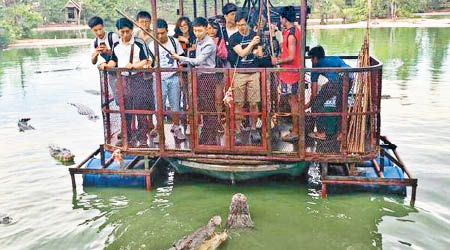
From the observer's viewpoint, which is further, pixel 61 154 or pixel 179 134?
pixel 61 154

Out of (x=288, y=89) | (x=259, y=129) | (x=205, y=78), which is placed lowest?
(x=259, y=129)

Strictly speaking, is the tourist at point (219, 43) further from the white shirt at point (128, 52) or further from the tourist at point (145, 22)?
the white shirt at point (128, 52)

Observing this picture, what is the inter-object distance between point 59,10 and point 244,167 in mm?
56228

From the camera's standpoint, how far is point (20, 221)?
7.52 m

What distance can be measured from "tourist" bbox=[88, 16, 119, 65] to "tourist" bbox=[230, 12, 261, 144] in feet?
6.88

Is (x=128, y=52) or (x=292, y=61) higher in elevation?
(x=128, y=52)

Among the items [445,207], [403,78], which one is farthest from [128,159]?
[403,78]

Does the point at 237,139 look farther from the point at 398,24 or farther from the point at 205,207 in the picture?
the point at 398,24

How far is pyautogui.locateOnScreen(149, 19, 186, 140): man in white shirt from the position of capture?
7.81 meters

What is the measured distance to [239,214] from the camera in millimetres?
6789

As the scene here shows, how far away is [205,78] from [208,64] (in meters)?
0.43

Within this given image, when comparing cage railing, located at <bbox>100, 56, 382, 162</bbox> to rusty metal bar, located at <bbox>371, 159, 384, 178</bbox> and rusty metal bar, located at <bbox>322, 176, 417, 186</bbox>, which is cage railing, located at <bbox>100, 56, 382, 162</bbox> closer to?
rusty metal bar, located at <bbox>322, 176, 417, 186</bbox>

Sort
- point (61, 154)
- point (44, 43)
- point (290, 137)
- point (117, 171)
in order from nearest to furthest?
1. point (290, 137)
2. point (117, 171)
3. point (61, 154)
4. point (44, 43)

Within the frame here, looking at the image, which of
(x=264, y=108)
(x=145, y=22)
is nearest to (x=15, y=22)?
(x=145, y=22)
